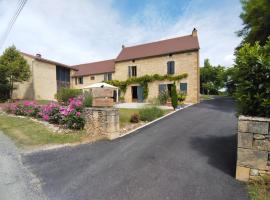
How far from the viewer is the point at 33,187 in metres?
3.56

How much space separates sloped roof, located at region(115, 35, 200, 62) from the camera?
20562mm

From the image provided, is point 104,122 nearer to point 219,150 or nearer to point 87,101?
point 87,101

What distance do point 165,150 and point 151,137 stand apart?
152cm

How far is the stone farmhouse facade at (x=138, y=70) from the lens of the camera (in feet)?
65.3

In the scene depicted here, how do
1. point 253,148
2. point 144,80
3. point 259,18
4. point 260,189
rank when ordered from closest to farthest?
point 260,189 → point 253,148 → point 259,18 → point 144,80

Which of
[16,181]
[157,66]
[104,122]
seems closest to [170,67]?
[157,66]

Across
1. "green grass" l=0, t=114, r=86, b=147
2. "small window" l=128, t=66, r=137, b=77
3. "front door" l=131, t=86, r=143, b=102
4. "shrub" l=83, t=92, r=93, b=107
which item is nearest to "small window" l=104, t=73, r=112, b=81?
"small window" l=128, t=66, r=137, b=77

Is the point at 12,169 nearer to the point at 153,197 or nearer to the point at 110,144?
the point at 110,144

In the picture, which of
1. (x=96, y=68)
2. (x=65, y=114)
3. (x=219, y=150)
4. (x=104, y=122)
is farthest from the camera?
(x=96, y=68)

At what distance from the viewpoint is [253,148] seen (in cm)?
347

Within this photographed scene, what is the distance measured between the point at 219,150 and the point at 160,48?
19.8 metres

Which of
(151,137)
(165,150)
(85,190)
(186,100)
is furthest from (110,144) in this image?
(186,100)

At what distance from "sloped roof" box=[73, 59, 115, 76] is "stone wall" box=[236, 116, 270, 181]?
79.1ft

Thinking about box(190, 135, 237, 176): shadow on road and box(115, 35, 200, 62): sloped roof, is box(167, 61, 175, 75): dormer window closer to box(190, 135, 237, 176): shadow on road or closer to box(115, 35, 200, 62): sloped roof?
box(115, 35, 200, 62): sloped roof
